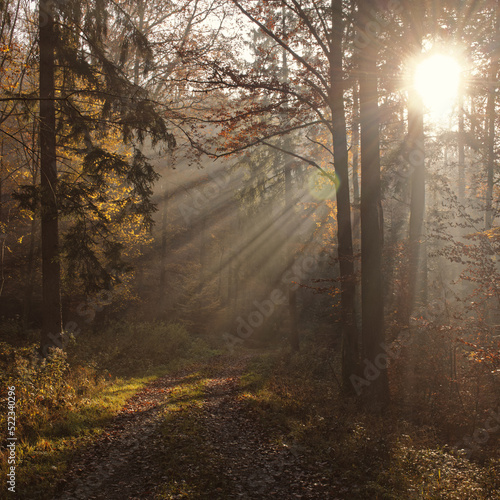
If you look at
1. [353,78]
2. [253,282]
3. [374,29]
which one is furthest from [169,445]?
[253,282]

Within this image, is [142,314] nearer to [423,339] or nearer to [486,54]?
[423,339]

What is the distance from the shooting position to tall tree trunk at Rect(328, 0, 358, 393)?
33.3 feet

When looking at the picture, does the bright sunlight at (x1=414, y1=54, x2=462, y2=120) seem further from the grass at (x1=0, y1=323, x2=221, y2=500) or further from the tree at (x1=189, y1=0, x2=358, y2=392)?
the grass at (x1=0, y1=323, x2=221, y2=500)

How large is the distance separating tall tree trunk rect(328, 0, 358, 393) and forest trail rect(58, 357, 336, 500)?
10.5 ft

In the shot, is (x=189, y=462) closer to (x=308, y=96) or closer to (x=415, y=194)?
(x=308, y=96)

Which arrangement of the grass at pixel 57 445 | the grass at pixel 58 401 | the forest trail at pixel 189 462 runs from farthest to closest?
the grass at pixel 58 401, the forest trail at pixel 189 462, the grass at pixel 57 445

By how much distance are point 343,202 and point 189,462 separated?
288 inches

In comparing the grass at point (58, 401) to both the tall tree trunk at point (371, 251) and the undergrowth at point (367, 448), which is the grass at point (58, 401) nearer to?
the undergrowth at point (367, 448)

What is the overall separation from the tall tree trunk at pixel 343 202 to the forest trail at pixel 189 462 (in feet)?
10.5

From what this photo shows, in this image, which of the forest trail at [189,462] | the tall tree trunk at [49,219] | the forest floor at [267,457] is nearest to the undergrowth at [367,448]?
the forest floor at [267,457]

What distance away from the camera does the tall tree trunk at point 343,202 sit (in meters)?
10.1

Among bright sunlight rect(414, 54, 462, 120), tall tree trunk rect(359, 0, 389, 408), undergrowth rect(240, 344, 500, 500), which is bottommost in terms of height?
undergrowth rect(240, 344, 500, 500)

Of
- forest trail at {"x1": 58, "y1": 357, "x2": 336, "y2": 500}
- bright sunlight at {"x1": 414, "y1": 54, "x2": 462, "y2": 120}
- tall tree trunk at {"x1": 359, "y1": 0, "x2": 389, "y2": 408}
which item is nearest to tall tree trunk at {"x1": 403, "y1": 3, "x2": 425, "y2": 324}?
bright sunlight at {"x1": 414, "y1": 54, "x2": 462, "y2": 120}

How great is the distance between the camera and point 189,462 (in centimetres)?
629
